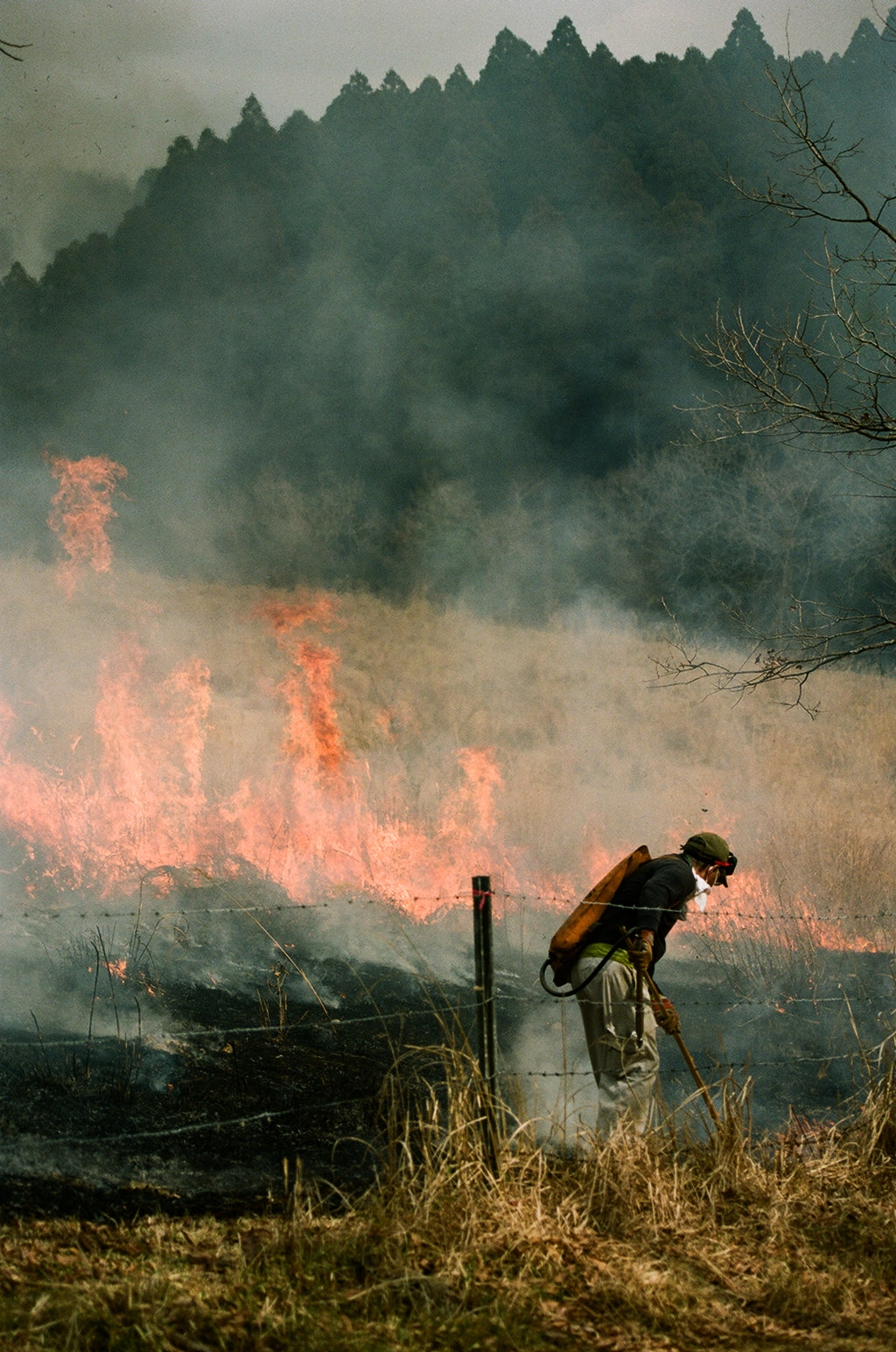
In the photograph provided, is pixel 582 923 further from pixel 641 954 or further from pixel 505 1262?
pixel 505 1262

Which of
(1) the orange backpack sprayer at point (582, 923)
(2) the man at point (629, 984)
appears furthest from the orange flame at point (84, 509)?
(2) the man at point (629, 984)

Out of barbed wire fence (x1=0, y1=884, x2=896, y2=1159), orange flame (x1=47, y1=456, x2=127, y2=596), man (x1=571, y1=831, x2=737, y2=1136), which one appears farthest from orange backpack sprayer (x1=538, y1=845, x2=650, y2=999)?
orange flame (x1=47, y1=456, x2=127, y2=596)

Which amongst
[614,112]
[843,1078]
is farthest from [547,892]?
[614,112]

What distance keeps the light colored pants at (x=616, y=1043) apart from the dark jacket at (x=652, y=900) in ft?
0.49

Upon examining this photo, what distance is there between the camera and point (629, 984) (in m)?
4.94

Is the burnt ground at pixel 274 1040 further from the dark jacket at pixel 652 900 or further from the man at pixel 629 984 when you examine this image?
the dark jacket at pixel 652 900

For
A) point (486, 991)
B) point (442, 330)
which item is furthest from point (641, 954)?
point (442, 330)

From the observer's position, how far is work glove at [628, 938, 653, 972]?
15.5ft

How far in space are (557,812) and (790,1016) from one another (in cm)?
579

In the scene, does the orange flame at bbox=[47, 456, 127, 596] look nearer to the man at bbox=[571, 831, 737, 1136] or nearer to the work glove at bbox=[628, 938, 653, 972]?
the man at bbox=[571, 831, 737, 1136]

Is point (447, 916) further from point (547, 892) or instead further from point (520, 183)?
point (520, 183)

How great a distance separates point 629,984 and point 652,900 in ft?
1.24

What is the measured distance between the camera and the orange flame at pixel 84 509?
1648 centimetres

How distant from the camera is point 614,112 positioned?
2702cm
